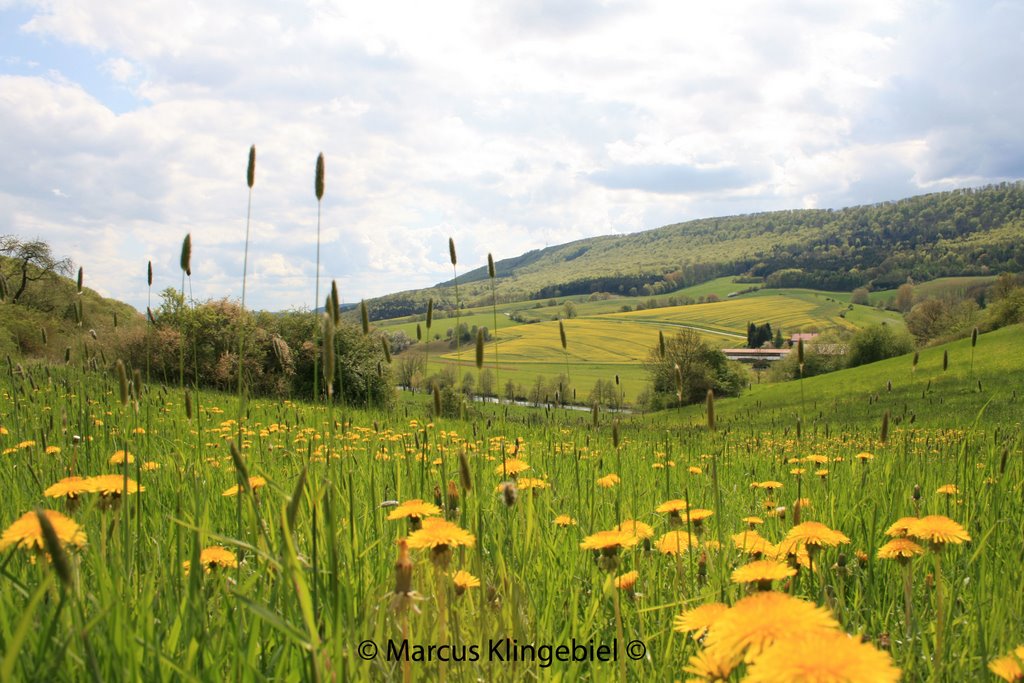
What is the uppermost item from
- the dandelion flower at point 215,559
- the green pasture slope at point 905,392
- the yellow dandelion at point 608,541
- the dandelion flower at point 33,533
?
the dandelion flower at point 33,533

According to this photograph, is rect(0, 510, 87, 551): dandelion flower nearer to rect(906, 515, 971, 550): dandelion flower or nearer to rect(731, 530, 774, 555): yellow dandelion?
rect(731, 530, 774, 555): yellow dandelion

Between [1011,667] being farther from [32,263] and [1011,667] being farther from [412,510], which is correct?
[32,263]

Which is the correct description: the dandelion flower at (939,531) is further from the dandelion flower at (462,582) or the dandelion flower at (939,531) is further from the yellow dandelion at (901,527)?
the dandelion flower at (462,582)

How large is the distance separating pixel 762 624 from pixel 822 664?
0.21 meters

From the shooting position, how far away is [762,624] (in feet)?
3.77

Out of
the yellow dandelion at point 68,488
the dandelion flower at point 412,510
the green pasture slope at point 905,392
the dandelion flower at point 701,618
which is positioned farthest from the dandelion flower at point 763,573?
the green pasture slope at point 905,392

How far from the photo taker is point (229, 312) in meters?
28.9

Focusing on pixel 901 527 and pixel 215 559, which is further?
pixel 901 527

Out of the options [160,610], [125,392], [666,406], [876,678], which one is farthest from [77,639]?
[666,406]

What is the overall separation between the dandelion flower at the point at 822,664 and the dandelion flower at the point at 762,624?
0.11 meters

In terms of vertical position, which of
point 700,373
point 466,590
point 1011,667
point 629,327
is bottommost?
point 700,373

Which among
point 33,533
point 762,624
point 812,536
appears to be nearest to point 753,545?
point 812,536

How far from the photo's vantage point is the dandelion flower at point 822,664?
3.07 feet

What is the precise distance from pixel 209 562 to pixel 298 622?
1.49 ft
